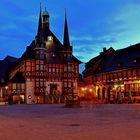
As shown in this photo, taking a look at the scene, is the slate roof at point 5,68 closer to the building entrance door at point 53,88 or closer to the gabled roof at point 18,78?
the gabled roof at point 18,78

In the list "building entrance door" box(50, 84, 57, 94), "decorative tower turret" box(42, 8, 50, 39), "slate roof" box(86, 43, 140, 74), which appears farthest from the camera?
"decorative tower turret" box(42, 8, 50, 39)

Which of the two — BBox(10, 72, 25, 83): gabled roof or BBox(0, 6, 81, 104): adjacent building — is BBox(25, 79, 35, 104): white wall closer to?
BBox(0, 6, 81, 104): adjacent building

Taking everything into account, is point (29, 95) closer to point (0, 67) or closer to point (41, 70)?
point (41, 70)

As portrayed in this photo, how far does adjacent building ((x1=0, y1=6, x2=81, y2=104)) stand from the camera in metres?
75.2

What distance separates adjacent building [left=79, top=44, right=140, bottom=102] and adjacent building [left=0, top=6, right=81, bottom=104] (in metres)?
7.70

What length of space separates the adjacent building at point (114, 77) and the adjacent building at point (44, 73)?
7700 millimetres

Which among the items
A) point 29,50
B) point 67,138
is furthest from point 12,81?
point 67,138

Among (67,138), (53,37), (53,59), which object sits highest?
(53,37)

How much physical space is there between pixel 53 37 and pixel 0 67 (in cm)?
2355

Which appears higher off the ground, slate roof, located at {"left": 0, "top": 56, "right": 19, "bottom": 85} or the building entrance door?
slate roof, located at {"left": 0, "top": 56, "right": 19, "bottom": 85}

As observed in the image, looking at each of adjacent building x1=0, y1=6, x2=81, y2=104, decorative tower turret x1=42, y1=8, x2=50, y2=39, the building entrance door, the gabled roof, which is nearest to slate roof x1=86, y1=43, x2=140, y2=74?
adjacent building x1=0, y1=6, x2=81, y2=104

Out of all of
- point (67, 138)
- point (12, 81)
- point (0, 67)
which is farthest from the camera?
point (0, 67)

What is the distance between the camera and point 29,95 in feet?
246

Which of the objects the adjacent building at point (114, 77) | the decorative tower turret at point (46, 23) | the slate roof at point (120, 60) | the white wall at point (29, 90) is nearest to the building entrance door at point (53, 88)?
the white wall at point (29, 90)
